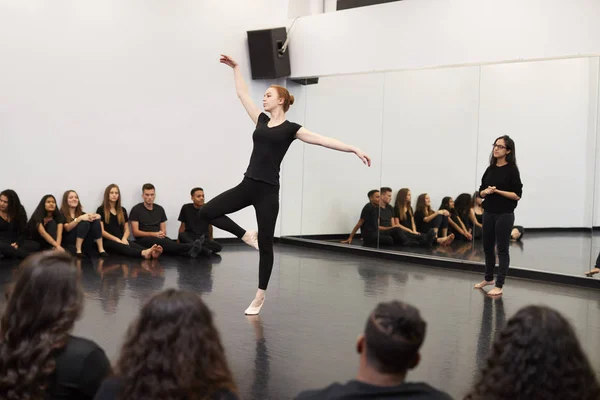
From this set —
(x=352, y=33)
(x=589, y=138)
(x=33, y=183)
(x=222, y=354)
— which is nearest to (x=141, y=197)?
(x=33, y=183)

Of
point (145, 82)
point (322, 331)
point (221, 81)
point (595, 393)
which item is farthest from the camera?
point (221, 81)

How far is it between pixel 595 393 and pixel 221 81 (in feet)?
23.9

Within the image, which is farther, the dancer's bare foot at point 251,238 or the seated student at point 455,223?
the seated student at point 455,223

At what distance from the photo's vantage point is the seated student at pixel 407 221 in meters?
7.34

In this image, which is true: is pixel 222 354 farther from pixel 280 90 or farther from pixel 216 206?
pixel 280 90

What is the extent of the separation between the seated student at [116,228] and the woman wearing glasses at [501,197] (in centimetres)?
328

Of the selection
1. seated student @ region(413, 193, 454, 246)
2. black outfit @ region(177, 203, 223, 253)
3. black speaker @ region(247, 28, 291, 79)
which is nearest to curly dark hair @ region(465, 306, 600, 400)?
seated student @ region(413, 193, 454, 246)

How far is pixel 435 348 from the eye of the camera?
3627mm

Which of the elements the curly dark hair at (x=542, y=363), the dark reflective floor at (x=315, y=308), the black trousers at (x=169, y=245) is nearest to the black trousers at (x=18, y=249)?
the dark reflective floor at (x=315, y=308)

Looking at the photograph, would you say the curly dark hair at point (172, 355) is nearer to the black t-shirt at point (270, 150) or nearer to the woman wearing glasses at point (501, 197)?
the black t-shirt at point (270, 150)

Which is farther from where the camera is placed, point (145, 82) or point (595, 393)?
point (145, 82)

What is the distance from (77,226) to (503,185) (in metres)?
4.02

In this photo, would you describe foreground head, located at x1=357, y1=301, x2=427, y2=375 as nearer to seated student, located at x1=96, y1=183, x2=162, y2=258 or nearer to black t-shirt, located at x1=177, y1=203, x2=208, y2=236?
seated student, located at x1=96, y1=183, x2=162, y2=258

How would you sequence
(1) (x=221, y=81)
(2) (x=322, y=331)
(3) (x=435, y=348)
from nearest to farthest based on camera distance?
(3) (x=435, y=348), (2) (x=322, y=331), (1) (x=221, y=81)
